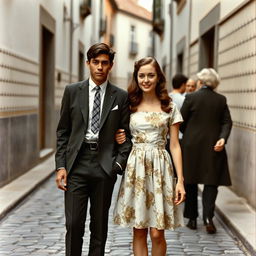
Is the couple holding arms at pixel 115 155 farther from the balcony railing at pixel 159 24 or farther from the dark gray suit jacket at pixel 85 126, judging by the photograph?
the balcony railing at pixel 159 24

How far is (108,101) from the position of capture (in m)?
4.48

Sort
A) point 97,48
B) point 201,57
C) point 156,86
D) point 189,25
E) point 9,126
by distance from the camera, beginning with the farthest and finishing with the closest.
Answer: point 189,25
point 201,57
point 9,126
point 156,86
point 97,48

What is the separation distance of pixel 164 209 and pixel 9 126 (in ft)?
19.1

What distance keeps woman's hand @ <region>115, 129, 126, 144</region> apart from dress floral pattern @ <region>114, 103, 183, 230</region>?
111 millimetres

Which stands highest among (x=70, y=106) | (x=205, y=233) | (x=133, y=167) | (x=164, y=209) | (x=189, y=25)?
(x=189, y=25)

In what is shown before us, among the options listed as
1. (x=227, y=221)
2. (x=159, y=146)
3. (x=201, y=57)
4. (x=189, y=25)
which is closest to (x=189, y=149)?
(x=227, y=221)

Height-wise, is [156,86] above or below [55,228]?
above

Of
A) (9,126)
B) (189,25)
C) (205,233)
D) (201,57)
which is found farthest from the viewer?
(189,25)

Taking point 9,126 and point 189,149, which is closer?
point 189,149

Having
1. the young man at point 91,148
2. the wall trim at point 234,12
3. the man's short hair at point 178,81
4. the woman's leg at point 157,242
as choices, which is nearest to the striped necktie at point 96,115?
the young man at point 91,148

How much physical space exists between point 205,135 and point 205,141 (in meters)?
0.07

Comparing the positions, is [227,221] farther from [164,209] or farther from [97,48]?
[97,48]

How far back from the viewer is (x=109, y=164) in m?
4.43

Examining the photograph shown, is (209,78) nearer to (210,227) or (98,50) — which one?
(210,227)
